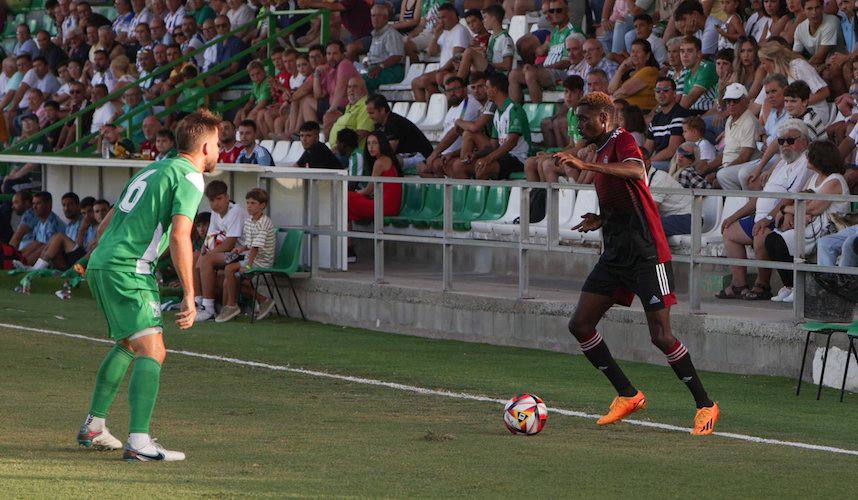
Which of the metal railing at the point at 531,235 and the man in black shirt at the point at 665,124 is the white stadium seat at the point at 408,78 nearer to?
the metal railing at the point at 531,235

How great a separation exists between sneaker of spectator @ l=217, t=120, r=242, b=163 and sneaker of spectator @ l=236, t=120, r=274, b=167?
0.11 meters

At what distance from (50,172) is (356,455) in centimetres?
1369

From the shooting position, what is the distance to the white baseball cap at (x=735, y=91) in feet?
47.3

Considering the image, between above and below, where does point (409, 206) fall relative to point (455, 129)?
below

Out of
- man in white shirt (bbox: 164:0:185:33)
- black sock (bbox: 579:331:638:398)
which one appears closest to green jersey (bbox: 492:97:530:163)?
black sock (bbox: 579:331:638:398)

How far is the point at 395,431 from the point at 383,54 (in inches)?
508

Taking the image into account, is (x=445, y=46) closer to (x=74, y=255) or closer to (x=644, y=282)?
(x=74, y=255)

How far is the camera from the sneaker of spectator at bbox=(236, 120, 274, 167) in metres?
18.7

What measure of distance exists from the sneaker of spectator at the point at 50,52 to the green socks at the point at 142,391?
2144cm

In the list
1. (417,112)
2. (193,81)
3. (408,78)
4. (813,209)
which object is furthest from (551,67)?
(193,81)

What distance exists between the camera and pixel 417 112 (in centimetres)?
2012

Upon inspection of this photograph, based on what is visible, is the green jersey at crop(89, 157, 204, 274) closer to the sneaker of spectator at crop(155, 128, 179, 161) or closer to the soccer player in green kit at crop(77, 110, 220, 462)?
the soccer player in green kit at crop(77, 110, 220, 462)

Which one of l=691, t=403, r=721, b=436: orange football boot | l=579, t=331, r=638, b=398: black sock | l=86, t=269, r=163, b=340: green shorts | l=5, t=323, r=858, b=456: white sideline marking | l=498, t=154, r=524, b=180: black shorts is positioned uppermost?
l=498, t=154, r=524, b=180: black shorts

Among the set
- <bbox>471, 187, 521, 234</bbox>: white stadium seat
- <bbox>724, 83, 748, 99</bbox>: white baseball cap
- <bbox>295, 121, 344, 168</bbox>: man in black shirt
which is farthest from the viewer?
<bbox>295, 121, 344, 168</bbox>: man in black shirt
